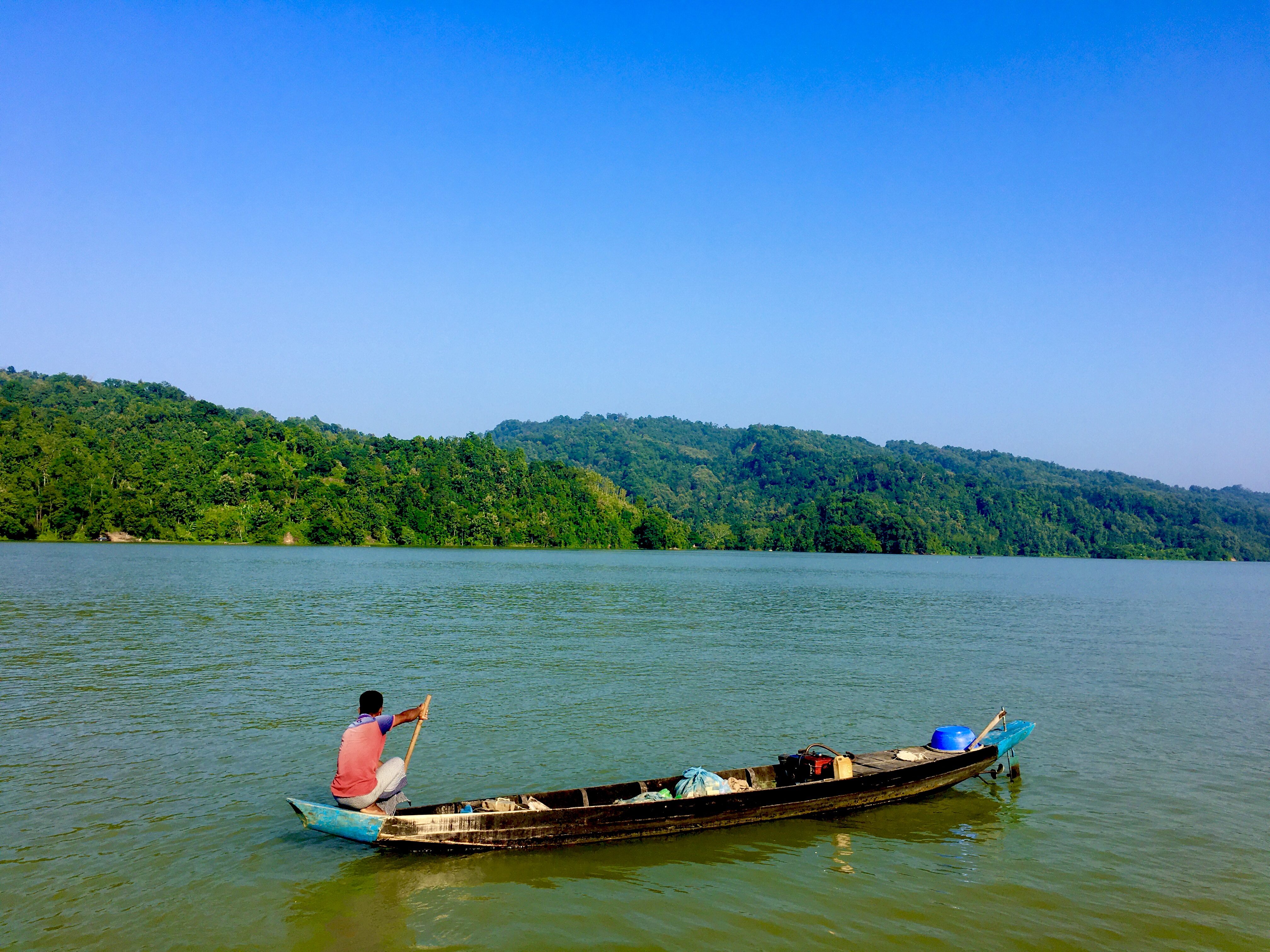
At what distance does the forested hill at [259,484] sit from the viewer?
121062 millimetres

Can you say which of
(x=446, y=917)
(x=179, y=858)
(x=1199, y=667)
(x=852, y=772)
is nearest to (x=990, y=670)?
(x=1199, y=667)

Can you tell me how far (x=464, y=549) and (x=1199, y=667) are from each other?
133 m

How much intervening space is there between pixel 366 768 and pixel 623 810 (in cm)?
391

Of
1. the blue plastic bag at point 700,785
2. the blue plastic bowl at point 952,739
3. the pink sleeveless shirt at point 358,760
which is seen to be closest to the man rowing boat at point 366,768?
the pink sleeveless shirt at point 358,760

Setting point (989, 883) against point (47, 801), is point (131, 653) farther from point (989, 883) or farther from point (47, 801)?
point (989, 883)

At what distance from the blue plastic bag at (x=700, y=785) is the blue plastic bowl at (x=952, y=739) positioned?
503cm

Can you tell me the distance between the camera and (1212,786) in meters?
16.2

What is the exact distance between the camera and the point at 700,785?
12906 millimetres

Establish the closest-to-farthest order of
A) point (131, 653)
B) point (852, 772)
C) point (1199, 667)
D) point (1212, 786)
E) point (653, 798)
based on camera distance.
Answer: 1. point (653, 798)
2. point (852, 772)
3. point (1212, 786)
4. point (131, 653)
5. point (1199, 667)

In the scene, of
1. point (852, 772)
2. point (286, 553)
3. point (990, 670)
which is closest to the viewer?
point (852, 772)

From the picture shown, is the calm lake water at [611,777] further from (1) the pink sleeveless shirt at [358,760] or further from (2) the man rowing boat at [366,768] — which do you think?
(1) the pink sleeveless shirt at [358,760]

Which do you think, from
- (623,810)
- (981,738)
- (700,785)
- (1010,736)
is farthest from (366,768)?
(1010,736)

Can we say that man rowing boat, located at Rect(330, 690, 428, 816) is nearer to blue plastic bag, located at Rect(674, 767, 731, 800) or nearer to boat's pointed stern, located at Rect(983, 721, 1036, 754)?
blue plastic bag, located at Rect(674, 767, 731, 800)

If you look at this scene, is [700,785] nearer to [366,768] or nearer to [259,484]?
[366,768]
